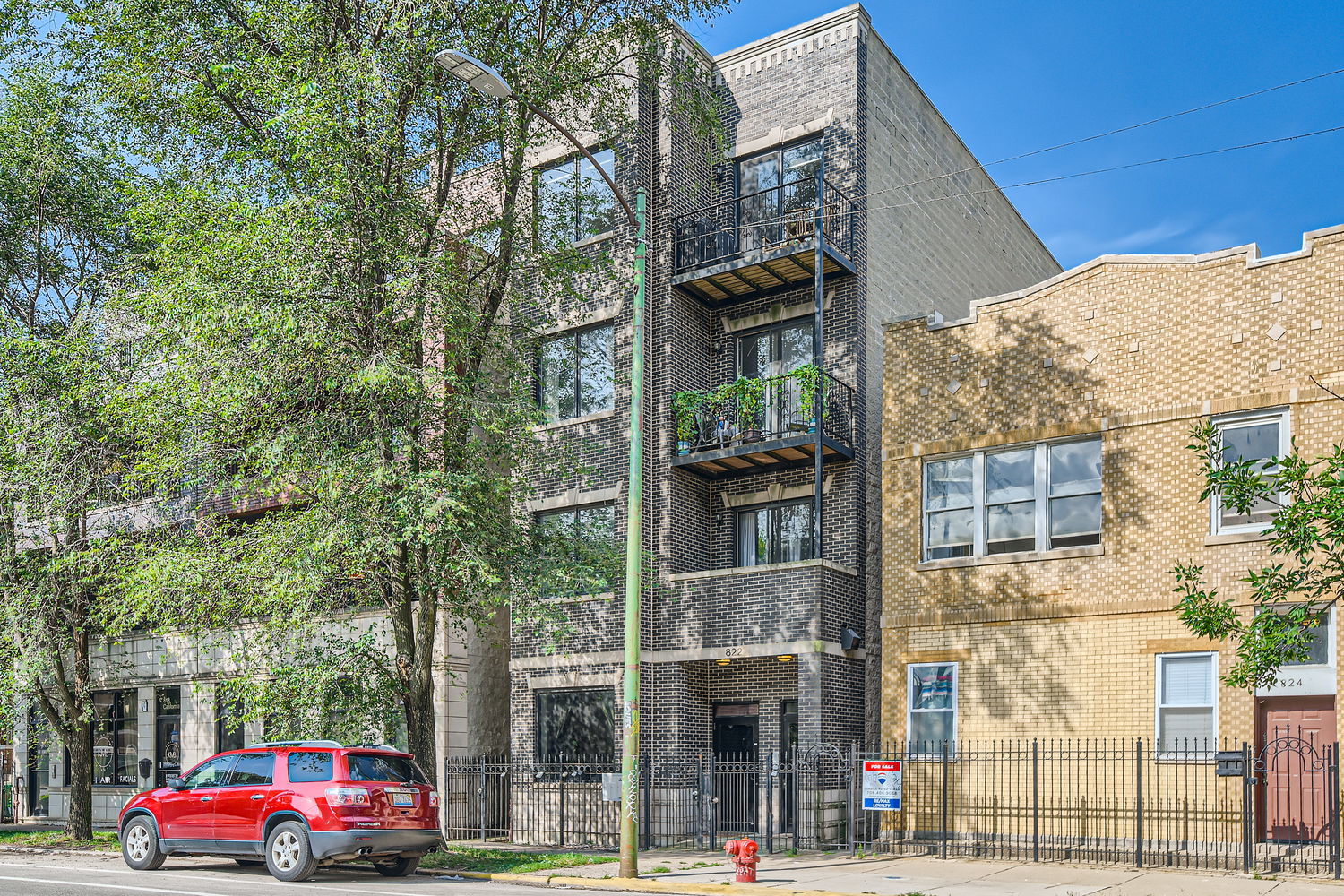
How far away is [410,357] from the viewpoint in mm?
19359

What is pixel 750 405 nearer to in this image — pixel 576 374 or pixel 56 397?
pixel 576 374

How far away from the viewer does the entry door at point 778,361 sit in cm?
2286

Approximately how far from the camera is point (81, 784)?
82.0 ft

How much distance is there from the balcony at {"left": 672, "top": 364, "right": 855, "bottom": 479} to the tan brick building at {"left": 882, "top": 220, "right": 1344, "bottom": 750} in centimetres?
124

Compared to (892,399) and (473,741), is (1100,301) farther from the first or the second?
(473,741)

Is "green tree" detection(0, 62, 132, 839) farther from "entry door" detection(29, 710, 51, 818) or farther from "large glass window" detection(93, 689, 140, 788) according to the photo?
"entry door" detection(29, 710, 51, 818)

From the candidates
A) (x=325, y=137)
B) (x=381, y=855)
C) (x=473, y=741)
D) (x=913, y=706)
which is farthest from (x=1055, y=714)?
(x=325, y=137)

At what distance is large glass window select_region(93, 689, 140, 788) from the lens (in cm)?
3203

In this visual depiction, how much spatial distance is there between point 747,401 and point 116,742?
20.0 metres

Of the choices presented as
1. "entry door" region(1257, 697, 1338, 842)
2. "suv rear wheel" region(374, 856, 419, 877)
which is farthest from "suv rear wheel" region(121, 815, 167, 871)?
"entry door" region(1257, 697, 1338, 842)

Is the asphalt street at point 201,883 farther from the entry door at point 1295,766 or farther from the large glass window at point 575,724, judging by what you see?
the entry door at point 1295,766

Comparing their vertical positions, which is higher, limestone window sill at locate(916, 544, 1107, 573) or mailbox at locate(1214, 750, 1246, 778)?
limestone window sill at locate(916, 544, 1107, 573)

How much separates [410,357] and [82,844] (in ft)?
37.7

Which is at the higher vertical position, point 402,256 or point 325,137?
point 325,137
